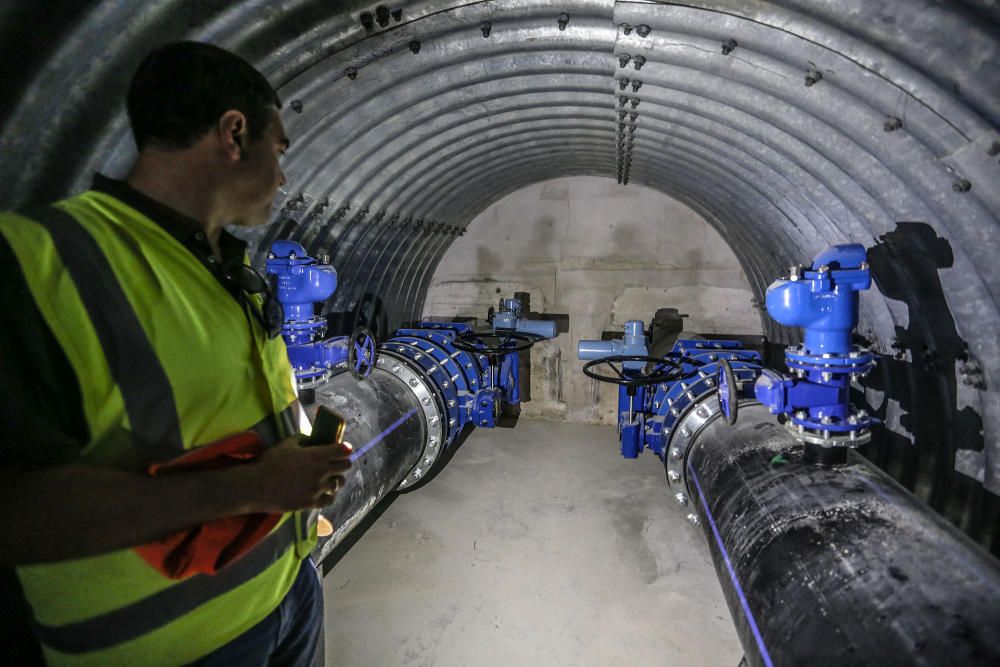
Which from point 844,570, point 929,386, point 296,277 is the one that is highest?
point 296,277

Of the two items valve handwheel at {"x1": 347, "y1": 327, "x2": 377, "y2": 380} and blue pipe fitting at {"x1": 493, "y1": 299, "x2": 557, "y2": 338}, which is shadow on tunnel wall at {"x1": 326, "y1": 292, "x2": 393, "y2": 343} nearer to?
valve handwheel at {"x1": 347, "y1": 327, "x2": 377, "y2": 380}

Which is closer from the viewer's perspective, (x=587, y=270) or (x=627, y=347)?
(x=627, y=347)

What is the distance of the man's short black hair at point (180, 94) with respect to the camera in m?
1.13

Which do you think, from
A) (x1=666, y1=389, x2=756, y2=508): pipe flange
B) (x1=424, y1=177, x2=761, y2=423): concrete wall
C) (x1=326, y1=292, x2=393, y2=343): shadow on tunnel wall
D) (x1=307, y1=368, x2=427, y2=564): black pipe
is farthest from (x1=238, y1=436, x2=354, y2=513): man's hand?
(x1=424, y1=177, x2=761, y2=423): concrete wall

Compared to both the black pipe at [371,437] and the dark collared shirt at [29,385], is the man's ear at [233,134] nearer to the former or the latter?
the dark collared shirt at [29,385]

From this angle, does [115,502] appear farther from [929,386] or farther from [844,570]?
[929,386]

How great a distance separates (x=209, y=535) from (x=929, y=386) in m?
3.79

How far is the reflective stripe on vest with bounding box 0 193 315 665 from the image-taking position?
0.89 metres

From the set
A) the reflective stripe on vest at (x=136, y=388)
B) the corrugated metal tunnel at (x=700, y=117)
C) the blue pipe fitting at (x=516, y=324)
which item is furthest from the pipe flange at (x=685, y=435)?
the reflective stripe on vest at (x=136, y=388)

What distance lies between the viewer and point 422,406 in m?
4.03

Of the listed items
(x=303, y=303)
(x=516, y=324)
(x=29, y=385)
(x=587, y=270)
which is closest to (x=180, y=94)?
(x=29, y=385)

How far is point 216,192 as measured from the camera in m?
1.21

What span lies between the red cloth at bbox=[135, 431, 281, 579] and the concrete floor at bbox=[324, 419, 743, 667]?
2.26 meters

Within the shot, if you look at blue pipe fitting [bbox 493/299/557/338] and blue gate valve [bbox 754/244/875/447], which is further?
blue pipe fitting [bbox 493/299/557/338]
